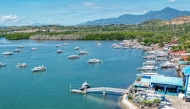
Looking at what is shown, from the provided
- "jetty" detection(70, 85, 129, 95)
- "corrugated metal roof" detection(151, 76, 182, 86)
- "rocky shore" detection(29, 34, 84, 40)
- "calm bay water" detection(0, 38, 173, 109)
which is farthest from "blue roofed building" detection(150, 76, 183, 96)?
"rocky shore" detection(29, 34, 84, 40)

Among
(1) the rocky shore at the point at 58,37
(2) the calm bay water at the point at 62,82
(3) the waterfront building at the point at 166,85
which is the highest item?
(1) the rocky shore at the point at 58,37

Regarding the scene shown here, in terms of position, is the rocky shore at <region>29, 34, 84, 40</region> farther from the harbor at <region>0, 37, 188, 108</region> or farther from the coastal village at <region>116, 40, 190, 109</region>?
the coastal village at <region>116, 40, 190, 109</region>

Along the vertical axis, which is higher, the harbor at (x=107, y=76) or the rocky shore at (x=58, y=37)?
the rocky shore at (x=58, y=37)

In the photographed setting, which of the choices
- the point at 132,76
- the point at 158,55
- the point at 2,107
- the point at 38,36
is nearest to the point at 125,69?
the point at 132,76

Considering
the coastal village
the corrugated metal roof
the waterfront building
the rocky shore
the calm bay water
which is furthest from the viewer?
A: the rocky shore

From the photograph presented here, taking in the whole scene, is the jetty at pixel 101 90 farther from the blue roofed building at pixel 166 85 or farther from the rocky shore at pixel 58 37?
the rocky shore at pixel 58 37

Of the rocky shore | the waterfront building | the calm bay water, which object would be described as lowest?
the calm bay water

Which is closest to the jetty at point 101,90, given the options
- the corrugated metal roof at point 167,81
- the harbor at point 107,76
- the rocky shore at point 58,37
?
the harbor at point 107,76

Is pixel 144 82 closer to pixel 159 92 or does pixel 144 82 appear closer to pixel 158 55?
pixel 159 92

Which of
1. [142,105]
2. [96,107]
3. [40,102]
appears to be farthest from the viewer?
[40,102]

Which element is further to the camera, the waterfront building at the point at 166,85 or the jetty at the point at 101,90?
the jetty at the point at 101,90

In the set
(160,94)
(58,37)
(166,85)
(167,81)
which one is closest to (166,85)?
(166,85)
